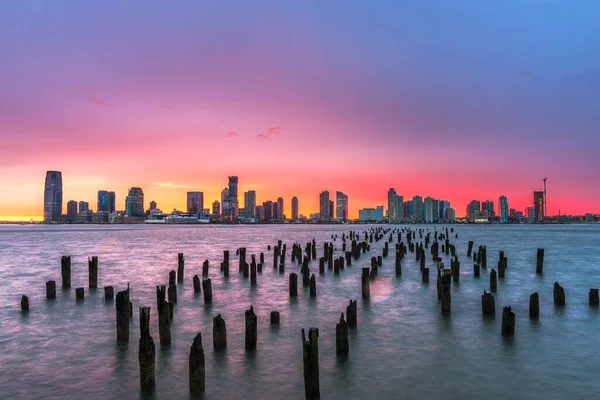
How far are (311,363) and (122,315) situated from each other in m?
7.03

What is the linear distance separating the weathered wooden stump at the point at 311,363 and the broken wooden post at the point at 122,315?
20.3 feet

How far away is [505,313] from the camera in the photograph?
14070 millimetres

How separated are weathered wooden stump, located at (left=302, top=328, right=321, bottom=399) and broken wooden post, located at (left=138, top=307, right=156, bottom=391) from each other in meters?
3.19

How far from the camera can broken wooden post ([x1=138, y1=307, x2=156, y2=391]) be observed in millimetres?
9398

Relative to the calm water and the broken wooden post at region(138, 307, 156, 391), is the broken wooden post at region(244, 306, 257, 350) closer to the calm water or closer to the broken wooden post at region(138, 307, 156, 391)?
the calm water

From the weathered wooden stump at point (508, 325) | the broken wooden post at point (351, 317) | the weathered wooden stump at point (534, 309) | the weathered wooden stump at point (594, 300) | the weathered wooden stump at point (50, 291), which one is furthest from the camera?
the weathered wooden stump at point (50, 291)

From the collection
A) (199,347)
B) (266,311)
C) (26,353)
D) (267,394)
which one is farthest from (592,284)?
(26,353)

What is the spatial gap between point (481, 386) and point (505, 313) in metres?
4.34

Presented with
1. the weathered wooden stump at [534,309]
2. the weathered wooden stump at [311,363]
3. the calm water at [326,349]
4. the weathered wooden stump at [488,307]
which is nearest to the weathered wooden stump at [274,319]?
the calm water at [326,349]

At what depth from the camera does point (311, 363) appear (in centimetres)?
892

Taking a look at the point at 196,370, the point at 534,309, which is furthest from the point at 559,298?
the point at 196,370

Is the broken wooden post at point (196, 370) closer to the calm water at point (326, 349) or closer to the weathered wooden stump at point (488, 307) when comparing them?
the calm water at point (326, 349)

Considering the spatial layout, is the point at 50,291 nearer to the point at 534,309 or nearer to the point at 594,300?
the point at 534,309

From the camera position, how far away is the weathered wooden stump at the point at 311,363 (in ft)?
28.6
